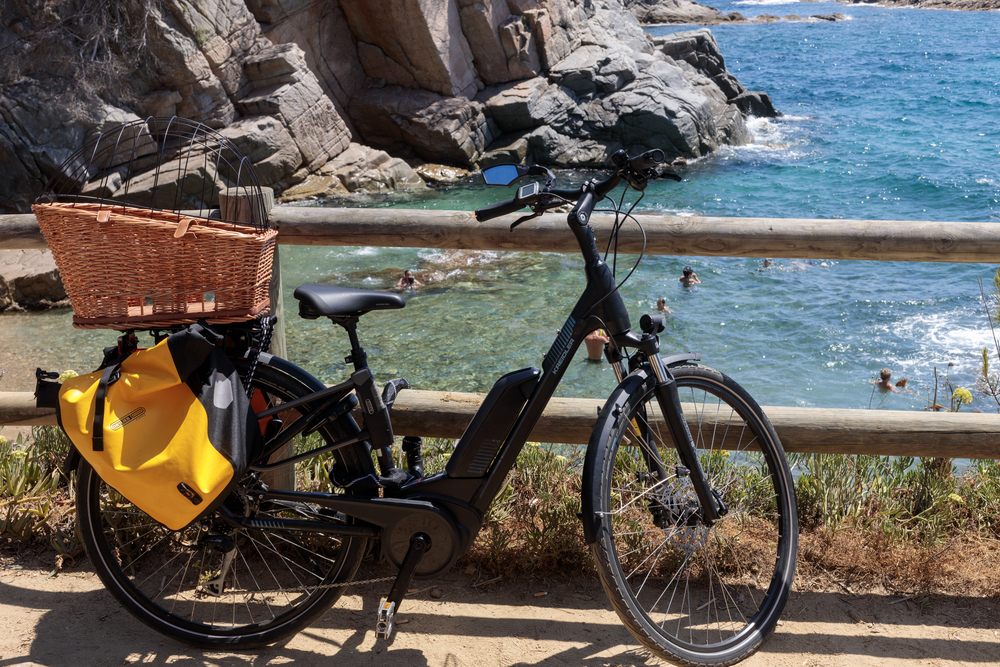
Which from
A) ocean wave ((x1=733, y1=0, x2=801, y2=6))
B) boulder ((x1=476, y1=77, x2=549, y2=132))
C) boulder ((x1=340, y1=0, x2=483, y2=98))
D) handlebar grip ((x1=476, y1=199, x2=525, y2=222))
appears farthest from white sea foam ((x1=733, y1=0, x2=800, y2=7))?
handlebar grip ((x1=476, y1=199, x2=525, y2=222))

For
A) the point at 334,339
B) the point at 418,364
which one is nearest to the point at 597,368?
the point at 418,364

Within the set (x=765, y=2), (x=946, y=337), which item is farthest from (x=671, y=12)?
(x=946, y=337)

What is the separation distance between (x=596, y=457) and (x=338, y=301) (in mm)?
874

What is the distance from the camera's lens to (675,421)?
7.31 ft

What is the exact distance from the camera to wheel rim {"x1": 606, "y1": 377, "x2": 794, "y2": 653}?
236 centimetres

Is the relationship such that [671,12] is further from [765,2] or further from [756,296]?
[756,296]

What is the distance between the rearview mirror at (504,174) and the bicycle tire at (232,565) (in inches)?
34.1

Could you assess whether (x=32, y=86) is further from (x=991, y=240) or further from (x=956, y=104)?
(x=956, y=104)

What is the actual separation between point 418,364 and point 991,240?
6653mm

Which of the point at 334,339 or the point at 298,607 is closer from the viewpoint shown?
the point at 298,607

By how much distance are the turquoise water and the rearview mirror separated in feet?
14.7

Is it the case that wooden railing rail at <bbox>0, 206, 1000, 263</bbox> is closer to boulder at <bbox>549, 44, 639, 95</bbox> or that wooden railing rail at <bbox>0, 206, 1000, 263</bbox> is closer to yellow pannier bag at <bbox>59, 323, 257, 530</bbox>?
yellow pannier bag at <bbox>59, 323, 257, 530</bbox>

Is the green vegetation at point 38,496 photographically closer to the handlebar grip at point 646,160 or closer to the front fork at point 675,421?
the front fork at point 675,421

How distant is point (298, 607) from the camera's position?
8.22ft
